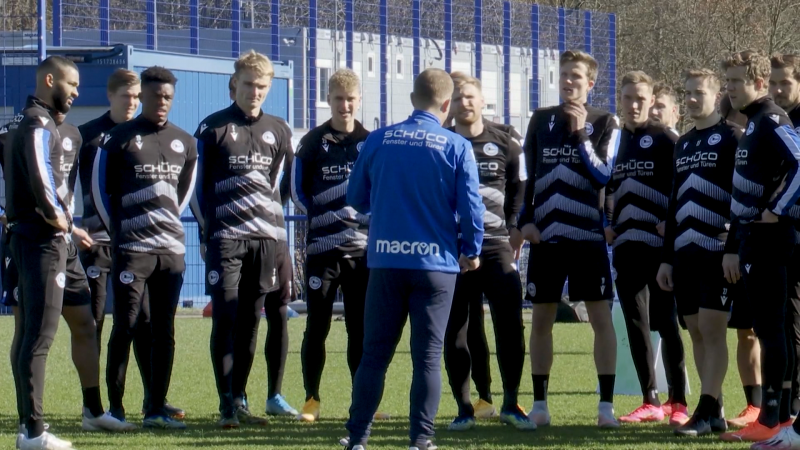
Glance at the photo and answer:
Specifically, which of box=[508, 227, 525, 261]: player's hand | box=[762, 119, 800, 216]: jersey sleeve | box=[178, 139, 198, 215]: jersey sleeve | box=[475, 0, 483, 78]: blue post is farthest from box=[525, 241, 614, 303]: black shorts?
box=[475, 0, 483, 78]: blue post

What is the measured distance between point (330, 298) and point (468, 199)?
2.16 metres

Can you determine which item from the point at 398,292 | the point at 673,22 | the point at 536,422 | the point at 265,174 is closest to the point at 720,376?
the point at 536,422

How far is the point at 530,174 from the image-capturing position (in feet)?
27.7

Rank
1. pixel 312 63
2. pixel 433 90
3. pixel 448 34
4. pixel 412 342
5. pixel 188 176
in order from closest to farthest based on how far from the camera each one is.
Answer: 1. pixel 412 342
2. pixel 433 90
3. pixel 188 176
4. pixel 312 63
5. pixel 448 34

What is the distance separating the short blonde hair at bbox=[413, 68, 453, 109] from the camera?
684cm

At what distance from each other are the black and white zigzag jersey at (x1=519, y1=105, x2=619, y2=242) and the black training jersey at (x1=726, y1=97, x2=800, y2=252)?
1042 mm

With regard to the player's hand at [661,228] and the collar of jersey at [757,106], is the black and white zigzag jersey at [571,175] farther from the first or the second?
the collar of jersey at [757,106]

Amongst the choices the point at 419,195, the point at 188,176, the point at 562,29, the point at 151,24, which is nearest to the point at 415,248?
the point at 419,195

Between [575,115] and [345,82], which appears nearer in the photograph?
[575,115]

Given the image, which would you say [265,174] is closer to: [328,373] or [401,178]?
[401,178]

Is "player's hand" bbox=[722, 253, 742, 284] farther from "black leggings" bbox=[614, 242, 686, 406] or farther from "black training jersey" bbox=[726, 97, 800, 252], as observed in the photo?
"black leggings" bbox=[614, 242, 686, 406]

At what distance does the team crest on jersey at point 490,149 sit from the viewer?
26.9 feet

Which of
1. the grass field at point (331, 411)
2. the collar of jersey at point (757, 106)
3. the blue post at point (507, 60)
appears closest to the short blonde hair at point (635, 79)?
the collar of jersey at point (757, 106)

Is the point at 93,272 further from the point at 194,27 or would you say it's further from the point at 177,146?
the point at 194,27
